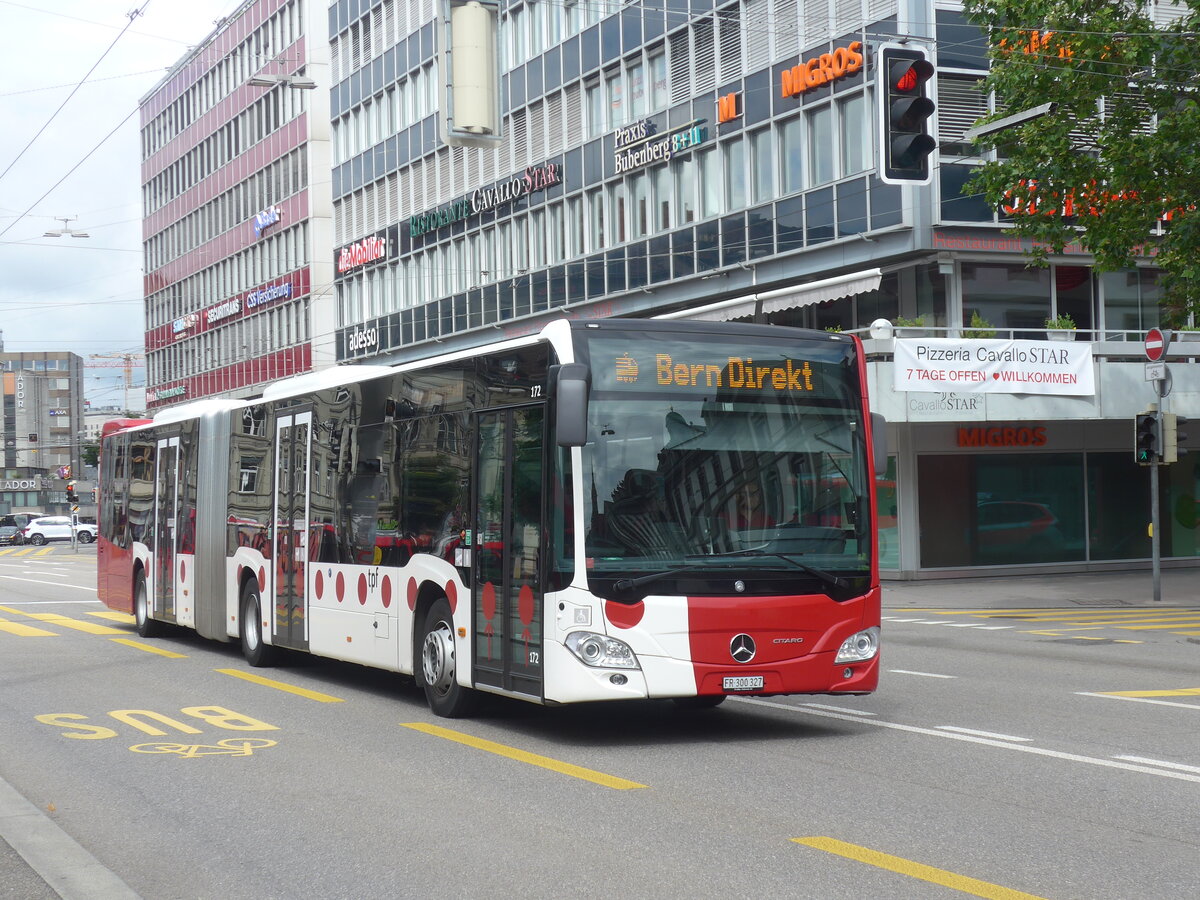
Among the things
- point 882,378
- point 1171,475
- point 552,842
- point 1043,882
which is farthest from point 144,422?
point 1171,475

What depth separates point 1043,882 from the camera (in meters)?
6.36

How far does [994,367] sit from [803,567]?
21.1 m

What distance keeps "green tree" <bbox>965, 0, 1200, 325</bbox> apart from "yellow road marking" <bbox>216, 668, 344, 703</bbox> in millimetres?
14836

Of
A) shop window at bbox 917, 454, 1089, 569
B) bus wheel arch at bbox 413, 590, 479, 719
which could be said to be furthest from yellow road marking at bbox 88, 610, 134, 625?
shop window at bbox 917, 454, 1089, 569

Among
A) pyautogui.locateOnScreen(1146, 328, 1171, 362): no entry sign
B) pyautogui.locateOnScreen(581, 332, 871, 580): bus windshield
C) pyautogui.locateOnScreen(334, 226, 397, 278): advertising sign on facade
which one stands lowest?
pyautogui.locateOnScreen(581, 332, 871, 580): bus windshield

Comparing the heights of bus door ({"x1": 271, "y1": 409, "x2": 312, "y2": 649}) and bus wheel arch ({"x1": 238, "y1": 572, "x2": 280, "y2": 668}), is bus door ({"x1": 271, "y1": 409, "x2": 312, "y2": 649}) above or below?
above

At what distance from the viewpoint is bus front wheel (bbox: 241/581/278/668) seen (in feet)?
55.7

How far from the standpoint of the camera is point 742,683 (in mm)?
10578

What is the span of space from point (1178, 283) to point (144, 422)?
52.7ft

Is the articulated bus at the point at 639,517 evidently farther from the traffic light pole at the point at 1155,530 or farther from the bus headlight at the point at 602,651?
the traffic light pole at the point at 1155,530

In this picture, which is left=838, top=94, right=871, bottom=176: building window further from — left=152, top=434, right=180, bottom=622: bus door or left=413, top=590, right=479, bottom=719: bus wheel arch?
left=413, top=590, right=479, bottom=719: bus wheel arch

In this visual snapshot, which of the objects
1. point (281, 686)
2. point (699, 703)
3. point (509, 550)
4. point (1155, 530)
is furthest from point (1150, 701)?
point (1155, 530)

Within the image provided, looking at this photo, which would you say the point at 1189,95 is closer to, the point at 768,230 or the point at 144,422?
the point at 768,230

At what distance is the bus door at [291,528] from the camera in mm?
15594
